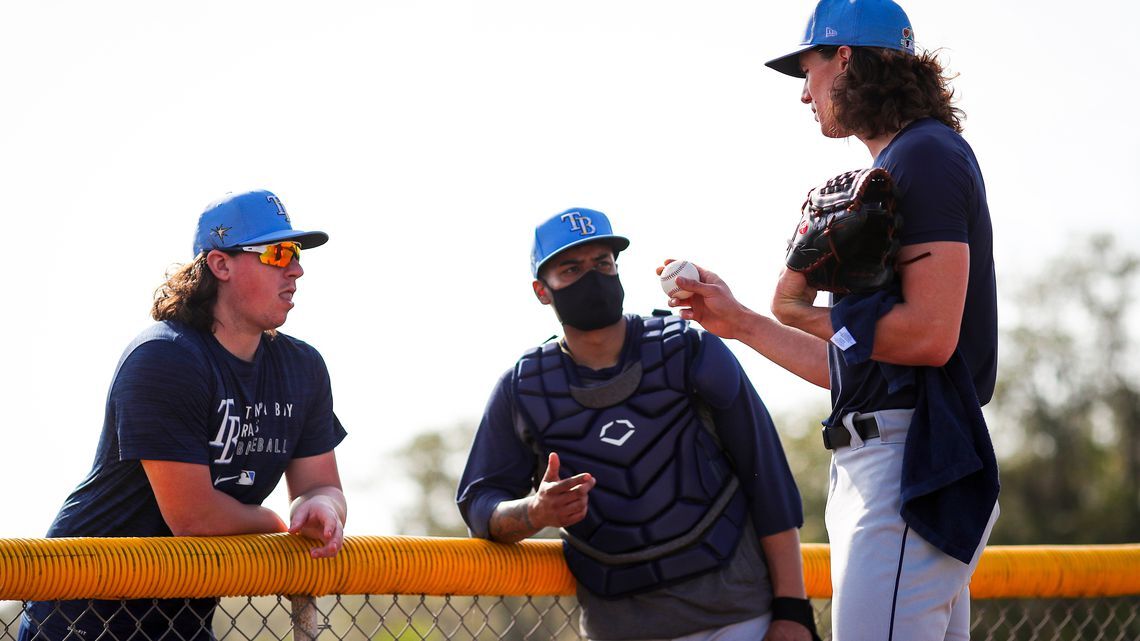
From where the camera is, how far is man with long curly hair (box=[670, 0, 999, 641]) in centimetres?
282

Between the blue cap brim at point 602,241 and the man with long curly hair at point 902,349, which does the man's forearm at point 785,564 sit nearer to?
the man with long curly hair at point 902,349

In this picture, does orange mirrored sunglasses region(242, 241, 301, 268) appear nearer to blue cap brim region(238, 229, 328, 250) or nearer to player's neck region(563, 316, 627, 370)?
blue cap brim region(238, 229, 328, 250)

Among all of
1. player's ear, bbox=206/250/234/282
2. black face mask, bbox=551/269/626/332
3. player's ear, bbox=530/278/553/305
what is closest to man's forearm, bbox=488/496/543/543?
black face mask, bbox=551/269/626/332

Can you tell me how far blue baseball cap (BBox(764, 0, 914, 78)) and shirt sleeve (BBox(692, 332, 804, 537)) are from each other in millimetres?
1330

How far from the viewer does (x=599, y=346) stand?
14.3ft

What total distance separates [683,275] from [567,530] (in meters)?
1.25

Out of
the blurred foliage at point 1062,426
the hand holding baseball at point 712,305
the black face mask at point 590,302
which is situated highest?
the hand holding baseball at point 712,305

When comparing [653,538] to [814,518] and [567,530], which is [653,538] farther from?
[814,518]

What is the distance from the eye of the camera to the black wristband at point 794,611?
4.00m

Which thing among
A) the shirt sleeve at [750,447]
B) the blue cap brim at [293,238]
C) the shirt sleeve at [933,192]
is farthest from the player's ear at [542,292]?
the shirt sleeve at [933,192]

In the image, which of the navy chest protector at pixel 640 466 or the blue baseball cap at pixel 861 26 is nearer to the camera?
the blue baseball cap at pixel 861 26

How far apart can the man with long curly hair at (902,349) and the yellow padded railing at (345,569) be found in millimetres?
1216

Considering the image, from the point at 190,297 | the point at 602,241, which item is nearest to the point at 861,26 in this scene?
the point at 602,241

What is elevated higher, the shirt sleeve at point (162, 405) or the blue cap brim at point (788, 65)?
the blue cap brim at point (788, 65)
